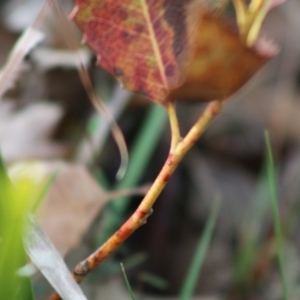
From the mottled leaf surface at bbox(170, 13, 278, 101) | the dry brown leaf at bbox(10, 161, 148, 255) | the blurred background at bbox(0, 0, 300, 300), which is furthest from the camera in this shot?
the blurred background at bbox(0, 0, 300, 300)

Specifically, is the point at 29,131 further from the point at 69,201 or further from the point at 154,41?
the point at 154,41

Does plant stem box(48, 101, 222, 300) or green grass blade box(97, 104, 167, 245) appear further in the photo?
green grass blade box(97, 104, 167, 245)

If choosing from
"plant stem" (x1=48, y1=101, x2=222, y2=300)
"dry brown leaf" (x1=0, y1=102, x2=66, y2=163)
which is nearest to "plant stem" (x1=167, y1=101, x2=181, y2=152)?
"plant stem" (x1=48, y1=101, x2=222, y2=300)

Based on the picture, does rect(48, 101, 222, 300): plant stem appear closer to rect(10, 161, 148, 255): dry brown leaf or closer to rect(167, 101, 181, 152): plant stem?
rect(167, 101, 181, 152): plant stem

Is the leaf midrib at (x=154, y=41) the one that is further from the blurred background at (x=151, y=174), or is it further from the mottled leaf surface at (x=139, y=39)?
the blurred background at (x=151, y=174)

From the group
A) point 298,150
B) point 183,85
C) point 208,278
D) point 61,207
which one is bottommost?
point 298,150

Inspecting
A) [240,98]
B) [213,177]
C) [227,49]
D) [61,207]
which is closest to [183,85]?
[227,49]

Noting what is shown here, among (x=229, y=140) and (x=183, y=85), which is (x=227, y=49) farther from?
(x=229, y=140)

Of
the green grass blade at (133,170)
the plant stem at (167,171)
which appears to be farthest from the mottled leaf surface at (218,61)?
the green grass blade at (133,170)

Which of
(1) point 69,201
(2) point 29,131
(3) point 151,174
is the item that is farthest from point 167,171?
(3) point 151,174
